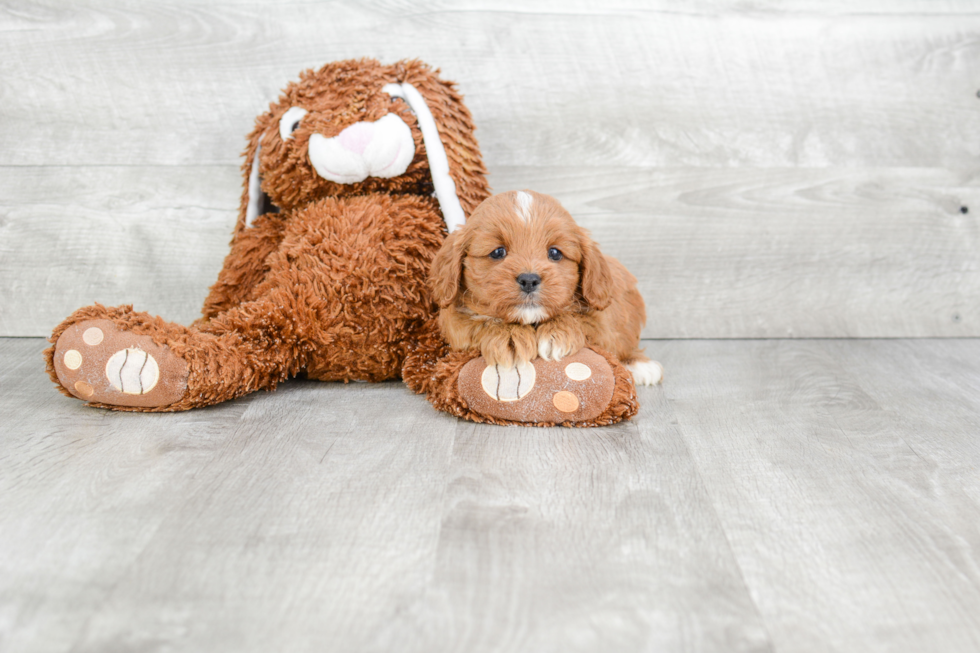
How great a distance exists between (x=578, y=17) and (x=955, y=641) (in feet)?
→ 4.54

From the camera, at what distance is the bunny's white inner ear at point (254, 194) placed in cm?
146

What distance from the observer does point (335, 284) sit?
1314 mm

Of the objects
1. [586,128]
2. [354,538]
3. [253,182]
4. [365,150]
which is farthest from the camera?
[586,128]

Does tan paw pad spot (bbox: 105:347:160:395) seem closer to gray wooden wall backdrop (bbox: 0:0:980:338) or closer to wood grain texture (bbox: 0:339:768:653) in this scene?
wood grain texture (bbox: 0:339:768:653)

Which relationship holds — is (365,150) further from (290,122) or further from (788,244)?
(788,244)

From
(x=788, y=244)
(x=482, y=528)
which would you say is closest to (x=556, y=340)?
(x=482, y=528)

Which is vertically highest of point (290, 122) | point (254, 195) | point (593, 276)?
point (290, 122)

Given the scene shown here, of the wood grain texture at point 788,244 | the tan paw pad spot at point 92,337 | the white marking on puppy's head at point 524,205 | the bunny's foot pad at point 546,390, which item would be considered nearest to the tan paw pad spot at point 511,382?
the bunny's foot pad at point 546,390

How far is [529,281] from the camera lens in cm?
110

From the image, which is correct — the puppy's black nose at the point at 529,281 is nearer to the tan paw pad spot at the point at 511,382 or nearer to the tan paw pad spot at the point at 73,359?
the tan paw pad spot at the point at 511,382

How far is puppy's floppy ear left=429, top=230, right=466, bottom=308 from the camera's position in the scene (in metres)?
1.16

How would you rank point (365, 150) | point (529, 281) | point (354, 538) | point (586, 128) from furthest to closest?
point (586, 128), point (365, 150), point (529, 281), point (354, 538)

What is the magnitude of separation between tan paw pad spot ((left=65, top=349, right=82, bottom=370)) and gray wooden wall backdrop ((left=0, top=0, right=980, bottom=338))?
1.97 feet

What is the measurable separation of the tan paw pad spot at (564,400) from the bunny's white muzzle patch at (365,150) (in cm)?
50
